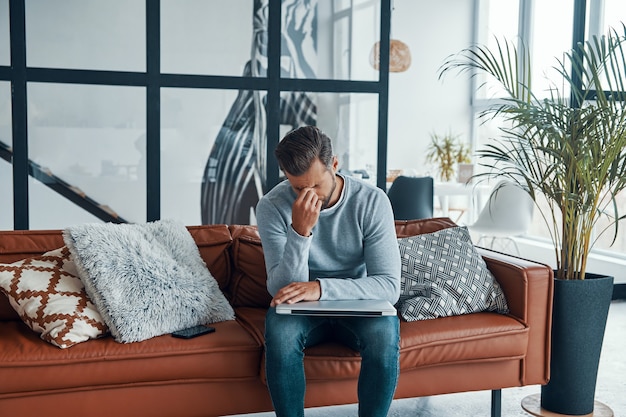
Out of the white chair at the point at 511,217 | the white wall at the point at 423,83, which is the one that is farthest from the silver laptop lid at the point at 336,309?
the white wall at the point at 423,83

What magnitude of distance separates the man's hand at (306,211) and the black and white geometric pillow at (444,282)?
0.56 meters

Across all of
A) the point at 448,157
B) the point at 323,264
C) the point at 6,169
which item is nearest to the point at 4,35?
the point at 6,169

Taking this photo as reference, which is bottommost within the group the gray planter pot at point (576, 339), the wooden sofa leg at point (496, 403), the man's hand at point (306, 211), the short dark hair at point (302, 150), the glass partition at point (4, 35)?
the wooden sofa leg at point (496, 403)

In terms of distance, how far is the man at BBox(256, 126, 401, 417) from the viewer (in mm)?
2303

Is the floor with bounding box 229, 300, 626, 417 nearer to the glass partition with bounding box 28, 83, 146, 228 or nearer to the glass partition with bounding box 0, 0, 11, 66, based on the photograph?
the glass partition with bounding box 28, 83, 146, 228

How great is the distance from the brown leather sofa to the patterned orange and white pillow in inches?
1.8

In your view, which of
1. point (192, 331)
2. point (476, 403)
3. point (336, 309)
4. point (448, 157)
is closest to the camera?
point (336, 309)

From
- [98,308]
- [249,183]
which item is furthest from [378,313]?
[249,183]

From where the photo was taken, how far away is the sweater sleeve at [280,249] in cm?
241

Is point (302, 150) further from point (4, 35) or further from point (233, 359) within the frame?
point (4, 35)

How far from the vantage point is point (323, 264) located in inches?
101

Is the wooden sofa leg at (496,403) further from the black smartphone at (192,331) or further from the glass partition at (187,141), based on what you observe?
the glass partition at (187,141)

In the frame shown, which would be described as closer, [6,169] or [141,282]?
[141,282]

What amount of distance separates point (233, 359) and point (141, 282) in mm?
416
